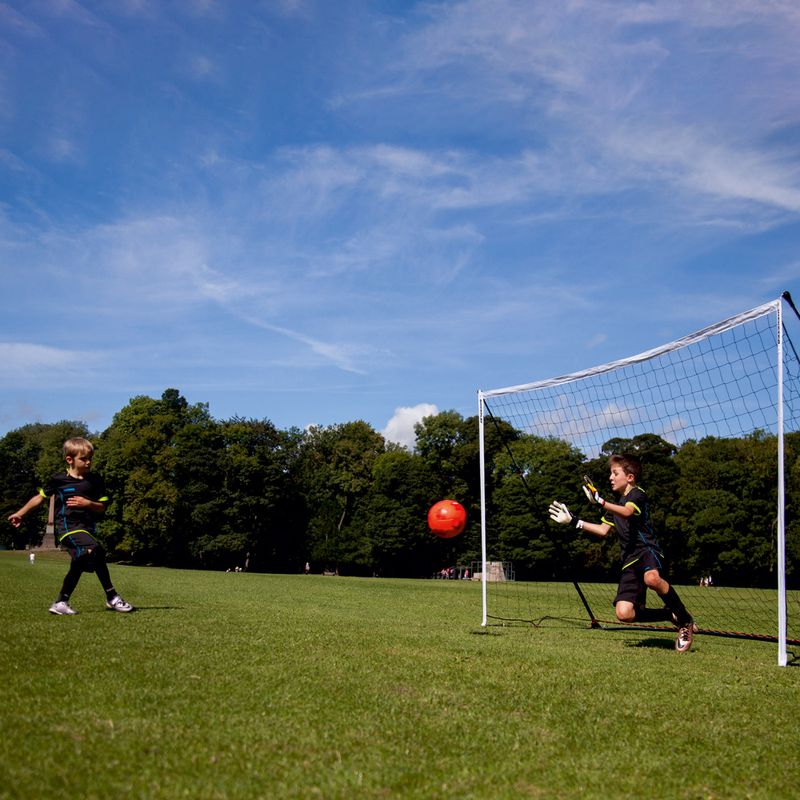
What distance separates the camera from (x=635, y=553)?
33.9ft

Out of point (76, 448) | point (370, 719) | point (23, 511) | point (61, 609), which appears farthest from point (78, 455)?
point (370, 719)

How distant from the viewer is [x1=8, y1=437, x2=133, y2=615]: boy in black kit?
10.2m

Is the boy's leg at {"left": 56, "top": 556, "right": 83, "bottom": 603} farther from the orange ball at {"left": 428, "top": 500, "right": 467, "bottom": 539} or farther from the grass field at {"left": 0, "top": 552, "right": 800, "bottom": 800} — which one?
the orange ball at {"left": 428, "top": 500, "right": 467, "bottom": 539}

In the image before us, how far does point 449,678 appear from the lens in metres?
6.65

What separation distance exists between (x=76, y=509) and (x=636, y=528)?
7408 mm

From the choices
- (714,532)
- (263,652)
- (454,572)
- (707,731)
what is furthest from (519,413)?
(454,572)

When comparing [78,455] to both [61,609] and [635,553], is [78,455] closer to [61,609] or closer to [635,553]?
[61,609]

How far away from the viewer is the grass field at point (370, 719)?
3.95m

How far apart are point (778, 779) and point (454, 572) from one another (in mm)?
63275

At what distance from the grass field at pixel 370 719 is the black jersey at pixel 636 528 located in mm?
1706

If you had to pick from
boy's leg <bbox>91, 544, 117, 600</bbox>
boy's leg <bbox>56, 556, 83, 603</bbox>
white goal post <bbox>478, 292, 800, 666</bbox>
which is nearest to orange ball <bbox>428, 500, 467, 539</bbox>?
white goal post <bbox>478, 292, 800, 666</bbox>

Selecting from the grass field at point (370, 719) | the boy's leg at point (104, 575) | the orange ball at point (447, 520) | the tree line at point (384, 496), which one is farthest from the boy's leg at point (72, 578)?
the tree line at point (384, 496)

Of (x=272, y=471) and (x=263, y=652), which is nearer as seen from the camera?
(x=263, y=652)

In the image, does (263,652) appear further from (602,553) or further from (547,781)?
(602,553)
